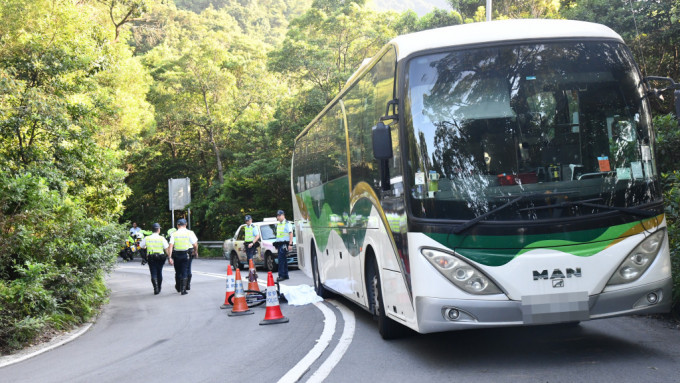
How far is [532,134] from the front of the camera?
6.58 m

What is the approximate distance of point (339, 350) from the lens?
316 inches

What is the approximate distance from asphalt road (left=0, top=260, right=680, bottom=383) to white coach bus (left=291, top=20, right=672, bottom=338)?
1.66ft

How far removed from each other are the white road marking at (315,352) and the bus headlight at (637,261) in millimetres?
3076

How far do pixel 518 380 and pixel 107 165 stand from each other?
1341 cm

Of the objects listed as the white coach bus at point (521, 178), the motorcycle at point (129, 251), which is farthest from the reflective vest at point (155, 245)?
the motorcycle at point (129, 251)

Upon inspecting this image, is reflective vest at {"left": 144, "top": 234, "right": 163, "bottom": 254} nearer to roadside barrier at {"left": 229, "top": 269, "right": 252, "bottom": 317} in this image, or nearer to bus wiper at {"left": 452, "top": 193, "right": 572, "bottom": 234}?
roadside barrier at {"left": 229, "top": 269, "right": 252, "bottom": 317}

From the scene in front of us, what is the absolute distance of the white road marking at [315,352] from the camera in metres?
6.72

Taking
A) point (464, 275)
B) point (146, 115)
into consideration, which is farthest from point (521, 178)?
point (146, 115)

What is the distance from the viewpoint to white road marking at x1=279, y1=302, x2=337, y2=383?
672 centimetres

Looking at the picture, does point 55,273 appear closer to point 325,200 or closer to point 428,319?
point 325,200

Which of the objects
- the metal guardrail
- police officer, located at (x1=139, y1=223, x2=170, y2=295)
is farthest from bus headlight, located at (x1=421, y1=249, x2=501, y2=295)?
the metal guardrail

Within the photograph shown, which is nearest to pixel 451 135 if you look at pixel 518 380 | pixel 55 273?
pixel 518 380

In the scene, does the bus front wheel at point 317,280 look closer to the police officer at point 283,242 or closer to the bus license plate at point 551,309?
the police officer at point 283,242

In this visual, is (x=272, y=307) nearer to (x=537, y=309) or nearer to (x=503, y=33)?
(x=537, y=309)
